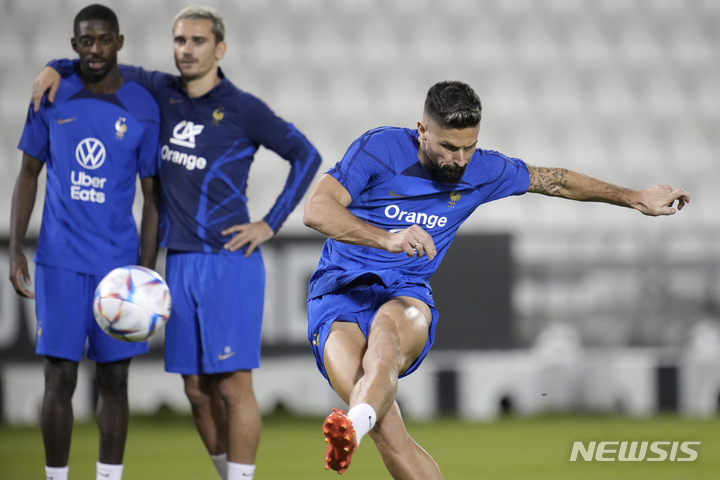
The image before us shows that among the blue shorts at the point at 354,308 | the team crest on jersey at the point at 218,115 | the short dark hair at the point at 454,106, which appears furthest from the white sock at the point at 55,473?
the short dark hair at the point at 454,106

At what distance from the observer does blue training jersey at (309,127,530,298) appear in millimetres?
3709

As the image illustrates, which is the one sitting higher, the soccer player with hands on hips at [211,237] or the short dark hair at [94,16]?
the short dark hair at [94,16]

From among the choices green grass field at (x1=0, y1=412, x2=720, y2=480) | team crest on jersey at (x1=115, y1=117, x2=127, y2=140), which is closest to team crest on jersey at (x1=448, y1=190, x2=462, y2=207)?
team crest on jersey at (x1=115, y1=117, x2=127, y2=140)

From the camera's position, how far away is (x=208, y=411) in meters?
4.29

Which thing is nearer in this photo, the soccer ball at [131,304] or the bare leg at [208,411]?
the soccer ball at [131,304]

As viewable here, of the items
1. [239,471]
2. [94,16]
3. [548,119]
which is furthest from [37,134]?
[548,119]

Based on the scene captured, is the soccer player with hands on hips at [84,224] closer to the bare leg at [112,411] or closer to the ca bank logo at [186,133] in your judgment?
the bare leg at [112,411]

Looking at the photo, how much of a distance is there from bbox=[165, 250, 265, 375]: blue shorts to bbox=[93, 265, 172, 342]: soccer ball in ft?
0.76

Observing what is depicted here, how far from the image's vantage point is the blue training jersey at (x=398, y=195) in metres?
3.71

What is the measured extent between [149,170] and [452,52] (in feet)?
22.8

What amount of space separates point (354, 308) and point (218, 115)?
3.94 feet

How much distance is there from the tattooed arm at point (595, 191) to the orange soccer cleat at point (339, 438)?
1.59 metres

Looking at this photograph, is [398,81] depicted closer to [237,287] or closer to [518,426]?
[518,426]

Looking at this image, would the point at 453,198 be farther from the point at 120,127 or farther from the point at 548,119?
the point at 548,119
